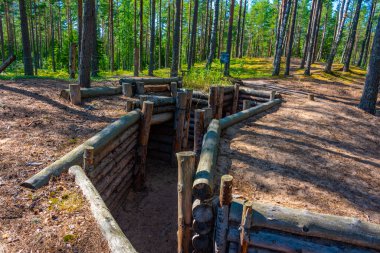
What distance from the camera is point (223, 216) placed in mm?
3650

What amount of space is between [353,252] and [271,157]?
280 cm

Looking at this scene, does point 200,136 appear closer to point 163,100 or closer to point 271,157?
point 271,157

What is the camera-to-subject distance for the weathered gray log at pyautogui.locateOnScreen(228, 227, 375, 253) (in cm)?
333

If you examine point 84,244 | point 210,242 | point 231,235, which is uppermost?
point 84,244

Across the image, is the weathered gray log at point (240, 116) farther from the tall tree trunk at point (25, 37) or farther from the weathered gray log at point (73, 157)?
the tall tree trunk at point (25, 37)

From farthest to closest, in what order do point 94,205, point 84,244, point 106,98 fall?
point 106,98
point 94,205
point 84,244

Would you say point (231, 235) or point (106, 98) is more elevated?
point (106, 98)

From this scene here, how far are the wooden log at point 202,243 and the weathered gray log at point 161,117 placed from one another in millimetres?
4936

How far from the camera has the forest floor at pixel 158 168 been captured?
10.9ft

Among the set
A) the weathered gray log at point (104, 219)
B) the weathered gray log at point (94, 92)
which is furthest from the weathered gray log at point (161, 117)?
the weathered gray log at point (104, 219)

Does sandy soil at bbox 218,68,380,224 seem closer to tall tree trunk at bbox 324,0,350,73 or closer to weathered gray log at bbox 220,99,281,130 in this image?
weathered gray log at bbox 220,99,281,130

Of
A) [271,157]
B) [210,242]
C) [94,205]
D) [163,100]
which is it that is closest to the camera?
[94,205]

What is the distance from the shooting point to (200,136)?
684 centimetres

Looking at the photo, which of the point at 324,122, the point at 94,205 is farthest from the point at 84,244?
the point at 324,122
